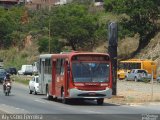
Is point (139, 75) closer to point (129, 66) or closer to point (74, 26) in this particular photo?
point (129, 66)

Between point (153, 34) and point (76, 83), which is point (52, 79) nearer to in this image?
point (76, 83)

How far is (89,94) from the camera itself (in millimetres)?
33438

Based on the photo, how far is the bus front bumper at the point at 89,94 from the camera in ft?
109

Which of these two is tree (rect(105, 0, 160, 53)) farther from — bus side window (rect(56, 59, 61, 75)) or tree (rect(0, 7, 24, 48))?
bus side window (rect(56, 59, 61, 75))

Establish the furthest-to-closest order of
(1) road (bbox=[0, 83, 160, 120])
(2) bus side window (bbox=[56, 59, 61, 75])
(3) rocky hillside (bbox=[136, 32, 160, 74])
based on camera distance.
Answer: (3) rocky hillside (bbox=[136, 32, 160, 74]) → (2) bus side window (bbox=[56, 59, 61, 75]) → (1) road (bbox=[0, 83, 160, 120])

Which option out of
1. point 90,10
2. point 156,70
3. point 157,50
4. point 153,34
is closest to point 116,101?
point 156,70

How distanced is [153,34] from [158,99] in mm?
53801

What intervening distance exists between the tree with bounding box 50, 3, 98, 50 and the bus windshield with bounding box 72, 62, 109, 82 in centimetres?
6343

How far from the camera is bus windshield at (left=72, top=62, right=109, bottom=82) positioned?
3353cm

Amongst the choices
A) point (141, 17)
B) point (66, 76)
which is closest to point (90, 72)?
point (66, 76)

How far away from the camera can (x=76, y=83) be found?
109 feet

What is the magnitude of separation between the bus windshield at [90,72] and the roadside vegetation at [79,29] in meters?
54.3

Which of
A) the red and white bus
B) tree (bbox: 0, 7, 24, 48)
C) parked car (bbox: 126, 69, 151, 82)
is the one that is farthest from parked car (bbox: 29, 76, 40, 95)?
tree (bbox: 0, 7, 24, 48)

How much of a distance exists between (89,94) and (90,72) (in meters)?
1.27
